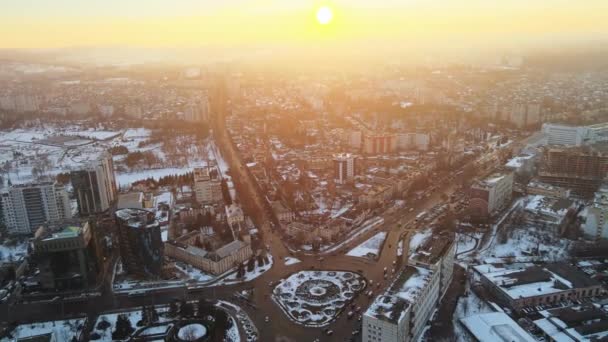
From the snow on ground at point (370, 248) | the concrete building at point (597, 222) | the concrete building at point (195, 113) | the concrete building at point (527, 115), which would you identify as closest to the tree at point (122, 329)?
the snow on ground at point (370, 248)

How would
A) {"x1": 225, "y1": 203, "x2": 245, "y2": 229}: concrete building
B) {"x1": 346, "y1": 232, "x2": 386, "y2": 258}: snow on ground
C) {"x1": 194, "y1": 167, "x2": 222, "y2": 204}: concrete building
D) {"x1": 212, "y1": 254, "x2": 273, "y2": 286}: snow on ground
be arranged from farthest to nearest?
1. {"x1": 194, "y1": 167, "x2": 222, "y2": 204}: concrete building
2. {"x1": 225, "y1": 203, "x2": 245, "y2": 229}: concrete building
3. {"x1": 346, "y1": 232, "x2": 386, "y2": 258}: snow on ground
4. {"x1": 212, "y1": 254, "x2": 273, "y2": 286}: snow on ground

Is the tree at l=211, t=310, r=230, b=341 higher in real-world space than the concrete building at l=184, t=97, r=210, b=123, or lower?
lower

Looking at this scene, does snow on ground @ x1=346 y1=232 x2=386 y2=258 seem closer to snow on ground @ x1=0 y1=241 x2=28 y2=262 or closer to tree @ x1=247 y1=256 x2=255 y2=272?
tree @ x1=247 y1=256 x2=255 y2=272

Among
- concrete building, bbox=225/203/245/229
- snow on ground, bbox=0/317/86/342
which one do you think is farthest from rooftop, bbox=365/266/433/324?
concrete building, bbox=225/203/245/229

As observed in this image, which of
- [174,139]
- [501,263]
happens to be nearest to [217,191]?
[501,263]

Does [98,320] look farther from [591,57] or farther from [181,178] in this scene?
[591,57]

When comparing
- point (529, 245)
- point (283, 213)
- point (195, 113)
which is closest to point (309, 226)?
point (283, 213)
